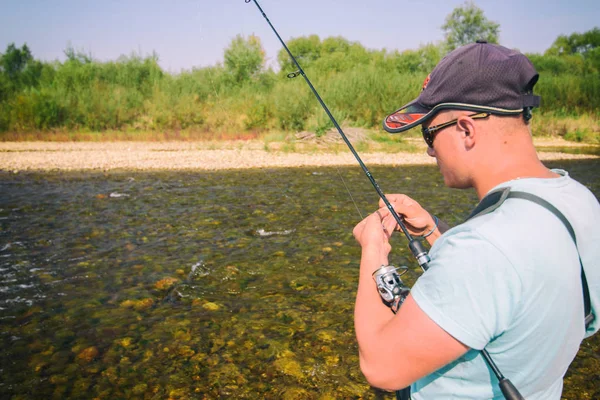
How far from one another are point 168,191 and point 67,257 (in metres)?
4.39

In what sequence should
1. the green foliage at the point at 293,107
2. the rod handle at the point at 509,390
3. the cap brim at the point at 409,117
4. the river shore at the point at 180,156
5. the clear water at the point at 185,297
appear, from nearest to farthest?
the rod handle at the point at 509,390 → the cap brim at the point at 409,117 → the clear water at the point at 185,297 → the river shore at the point at 180,156 → the green foliage at the point at 293,107

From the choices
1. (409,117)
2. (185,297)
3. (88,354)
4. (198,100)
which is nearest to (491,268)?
(409,117)

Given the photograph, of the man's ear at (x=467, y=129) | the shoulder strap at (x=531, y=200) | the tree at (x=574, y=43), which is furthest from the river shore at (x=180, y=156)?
the tree at (x=574, y=43)

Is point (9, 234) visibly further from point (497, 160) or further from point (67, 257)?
point (497, 160)

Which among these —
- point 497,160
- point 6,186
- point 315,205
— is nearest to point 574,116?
point 315,205

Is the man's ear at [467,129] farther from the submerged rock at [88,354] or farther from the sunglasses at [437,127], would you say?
the submerged rock at [88,354]

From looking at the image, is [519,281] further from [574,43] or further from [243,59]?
[574,43]

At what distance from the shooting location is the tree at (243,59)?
24688 mm

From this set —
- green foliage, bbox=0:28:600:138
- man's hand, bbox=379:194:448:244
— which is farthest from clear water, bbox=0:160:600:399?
green foliage, bbox=0:28:600:138

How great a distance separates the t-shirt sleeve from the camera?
1.12m

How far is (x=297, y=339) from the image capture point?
12.6 feet

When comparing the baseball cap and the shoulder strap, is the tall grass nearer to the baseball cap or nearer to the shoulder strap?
the baseball cap

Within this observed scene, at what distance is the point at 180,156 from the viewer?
15664 mm

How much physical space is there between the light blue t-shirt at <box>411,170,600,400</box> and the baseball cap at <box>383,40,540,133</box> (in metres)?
0.24
